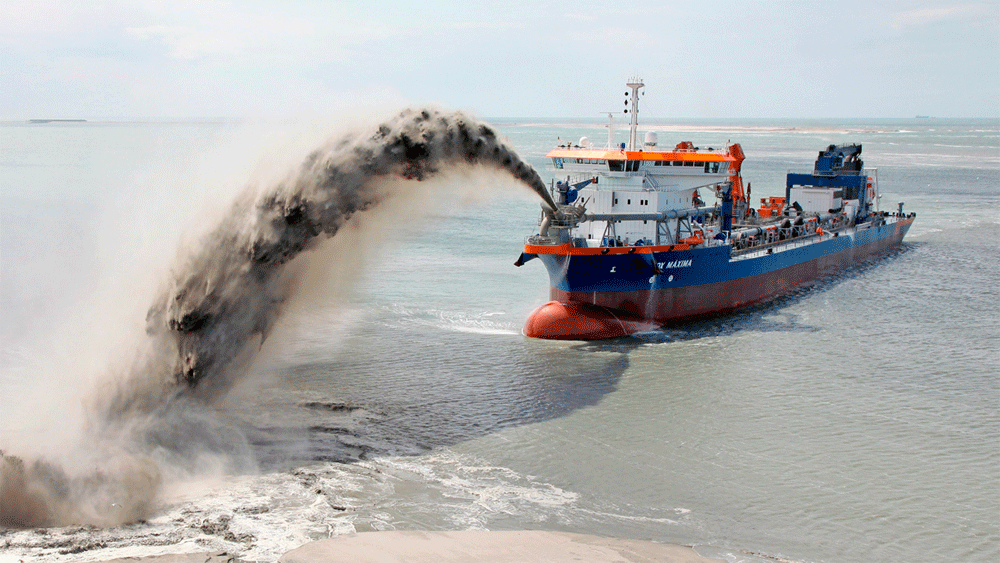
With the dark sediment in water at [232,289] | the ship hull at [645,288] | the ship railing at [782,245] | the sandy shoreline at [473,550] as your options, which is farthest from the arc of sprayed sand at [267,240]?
the ship railing at [782,245]

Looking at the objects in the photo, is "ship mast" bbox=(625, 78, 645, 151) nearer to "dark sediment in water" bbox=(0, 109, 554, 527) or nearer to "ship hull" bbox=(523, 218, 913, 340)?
"ship hull" bbox=(523, 218, 913, 340)

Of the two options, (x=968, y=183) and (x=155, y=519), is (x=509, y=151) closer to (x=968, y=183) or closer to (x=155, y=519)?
(x=155, y=519)

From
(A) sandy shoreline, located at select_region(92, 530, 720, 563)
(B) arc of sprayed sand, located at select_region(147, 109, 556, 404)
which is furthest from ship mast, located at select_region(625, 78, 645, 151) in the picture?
(A) sandy shoreline, located at select_region(92, 530, 720, 563)

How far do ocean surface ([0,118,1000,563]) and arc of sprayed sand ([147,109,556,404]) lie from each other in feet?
2.06

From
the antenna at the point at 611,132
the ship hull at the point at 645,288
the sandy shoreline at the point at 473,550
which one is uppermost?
the antenna at the point at 611,132

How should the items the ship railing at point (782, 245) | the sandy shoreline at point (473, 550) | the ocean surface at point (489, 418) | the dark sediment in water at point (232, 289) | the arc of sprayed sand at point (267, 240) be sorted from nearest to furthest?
the sandy shoreline at point (473, 550), the ocean surface at point (489, 418), the dark sediment in water at point (232, 289), the arc of sprayed sand at point (267, 240), the ship railing at point (782, 245)

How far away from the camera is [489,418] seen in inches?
826

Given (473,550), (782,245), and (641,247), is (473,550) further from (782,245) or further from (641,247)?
(782,245)

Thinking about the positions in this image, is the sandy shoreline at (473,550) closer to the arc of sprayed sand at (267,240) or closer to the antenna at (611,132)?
the arc of sprayed sand at (267,240)

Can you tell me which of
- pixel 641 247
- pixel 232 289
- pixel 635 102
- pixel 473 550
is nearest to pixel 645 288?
pixel 641 247

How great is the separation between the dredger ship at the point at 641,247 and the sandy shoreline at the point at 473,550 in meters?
14.9

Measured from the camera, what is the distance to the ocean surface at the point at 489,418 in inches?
599

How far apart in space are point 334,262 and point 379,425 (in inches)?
167

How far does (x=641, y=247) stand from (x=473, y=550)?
18.1 metres
